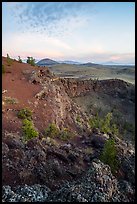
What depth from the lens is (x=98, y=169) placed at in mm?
12344

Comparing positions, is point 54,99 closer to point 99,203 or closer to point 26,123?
point 26,123

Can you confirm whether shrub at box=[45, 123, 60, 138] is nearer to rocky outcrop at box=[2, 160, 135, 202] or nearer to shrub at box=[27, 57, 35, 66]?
rocky outcrop at box=[2, 160, 135, 202]

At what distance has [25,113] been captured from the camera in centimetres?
1823

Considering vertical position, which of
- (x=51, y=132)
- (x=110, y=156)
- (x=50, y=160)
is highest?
(x=51, y=132)

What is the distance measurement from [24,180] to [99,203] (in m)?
3.16

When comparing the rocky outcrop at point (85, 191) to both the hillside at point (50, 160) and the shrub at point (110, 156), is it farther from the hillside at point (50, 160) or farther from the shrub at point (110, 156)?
the shrub at point (110, 156)

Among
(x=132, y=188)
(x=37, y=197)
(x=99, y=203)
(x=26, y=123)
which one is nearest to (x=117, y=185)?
(x=132, y=188)

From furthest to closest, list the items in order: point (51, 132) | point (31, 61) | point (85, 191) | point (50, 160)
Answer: point (31, 61) → point (51, 132) → point (50, 160) → point (85, 191)

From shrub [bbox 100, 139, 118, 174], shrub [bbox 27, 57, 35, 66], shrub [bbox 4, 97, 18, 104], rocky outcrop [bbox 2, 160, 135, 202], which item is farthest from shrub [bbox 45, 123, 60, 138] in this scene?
shrub [bbox 27, 57, 35, 66]

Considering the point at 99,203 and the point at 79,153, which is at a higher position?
the point at 79,153

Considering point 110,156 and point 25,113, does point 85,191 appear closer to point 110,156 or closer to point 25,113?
point 110,156

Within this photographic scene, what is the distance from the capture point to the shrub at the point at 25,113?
17.7 metres

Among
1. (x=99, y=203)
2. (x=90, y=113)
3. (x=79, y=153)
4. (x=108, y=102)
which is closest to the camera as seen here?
(x=99, y=203)

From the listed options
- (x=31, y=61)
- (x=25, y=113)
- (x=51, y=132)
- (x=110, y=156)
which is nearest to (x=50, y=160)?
(x=110, y=156)
